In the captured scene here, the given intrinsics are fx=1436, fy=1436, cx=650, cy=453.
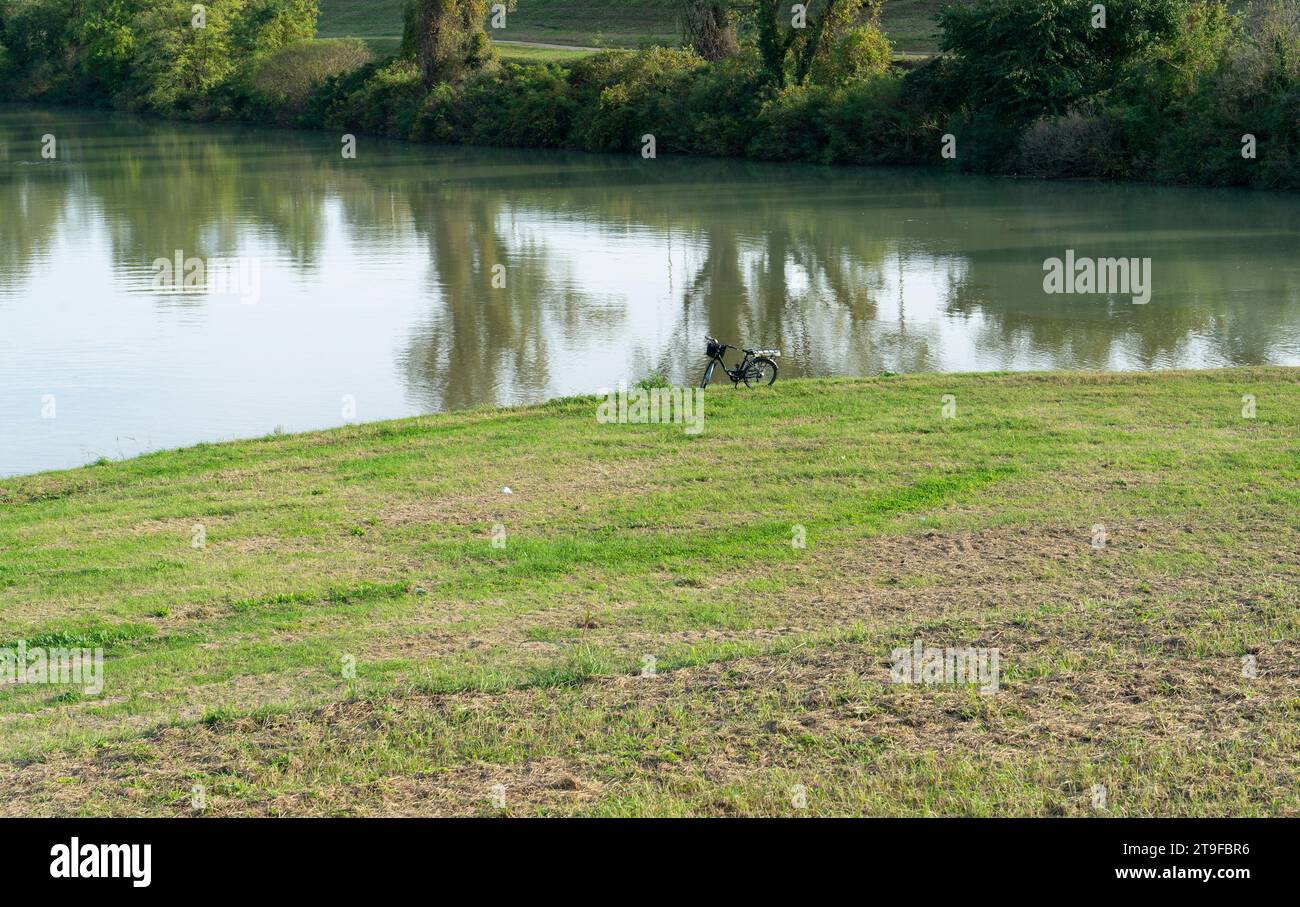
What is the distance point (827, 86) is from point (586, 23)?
35.8 meters

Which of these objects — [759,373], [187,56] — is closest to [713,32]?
[187,56]

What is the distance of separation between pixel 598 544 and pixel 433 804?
5.07m

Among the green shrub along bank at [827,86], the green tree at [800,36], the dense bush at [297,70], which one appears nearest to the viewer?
the green shrub along bank at [827,86]

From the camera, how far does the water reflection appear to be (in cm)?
2052

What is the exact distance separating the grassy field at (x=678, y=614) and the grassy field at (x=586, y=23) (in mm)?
56055

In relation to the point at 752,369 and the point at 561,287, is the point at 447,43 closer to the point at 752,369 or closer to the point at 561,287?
the point at 561,287

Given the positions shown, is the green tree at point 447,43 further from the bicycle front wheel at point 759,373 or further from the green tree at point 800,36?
the bicycle front wheel at point 759,373

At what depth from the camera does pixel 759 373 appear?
1808cm

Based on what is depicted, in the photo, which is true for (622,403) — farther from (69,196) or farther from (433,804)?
(69,196)

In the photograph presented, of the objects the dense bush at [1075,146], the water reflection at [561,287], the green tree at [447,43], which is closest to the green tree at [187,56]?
the green tree at [447,43]

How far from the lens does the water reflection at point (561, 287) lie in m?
20.5

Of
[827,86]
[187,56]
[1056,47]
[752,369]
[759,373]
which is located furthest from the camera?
[187,56]
